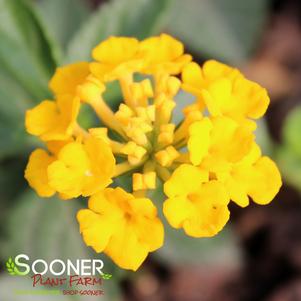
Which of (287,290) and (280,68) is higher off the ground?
(280,68)

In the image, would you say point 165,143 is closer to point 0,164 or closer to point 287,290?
point 0,164

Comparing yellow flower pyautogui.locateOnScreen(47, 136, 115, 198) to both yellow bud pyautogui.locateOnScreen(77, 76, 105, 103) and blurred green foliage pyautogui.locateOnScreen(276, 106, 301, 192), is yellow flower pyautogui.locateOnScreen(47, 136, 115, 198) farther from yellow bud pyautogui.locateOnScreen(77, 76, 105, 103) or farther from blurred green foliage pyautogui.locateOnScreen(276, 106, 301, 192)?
blurred green foliage pyautogui.locateOnScreen(276, 106, 301, 192)

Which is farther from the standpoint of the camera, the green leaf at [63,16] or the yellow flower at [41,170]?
the green leaf at [63,16]

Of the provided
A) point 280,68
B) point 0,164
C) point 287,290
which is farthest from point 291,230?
point 0,164

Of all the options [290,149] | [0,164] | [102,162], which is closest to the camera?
[102,162]

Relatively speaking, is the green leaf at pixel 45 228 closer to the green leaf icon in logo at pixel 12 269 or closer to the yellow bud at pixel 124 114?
the green leaf icon in logo at pixel 12 269

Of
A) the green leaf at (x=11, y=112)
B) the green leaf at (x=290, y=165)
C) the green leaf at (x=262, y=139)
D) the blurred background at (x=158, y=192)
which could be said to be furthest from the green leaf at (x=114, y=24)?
the green leaf at (x=290, y=165)
